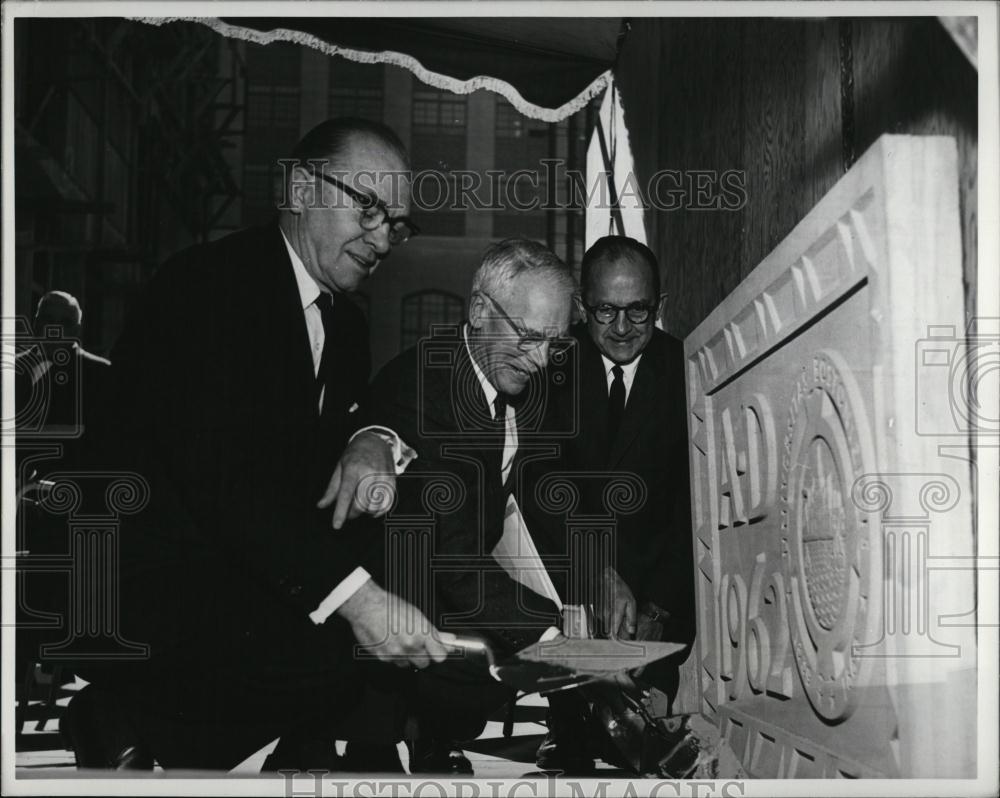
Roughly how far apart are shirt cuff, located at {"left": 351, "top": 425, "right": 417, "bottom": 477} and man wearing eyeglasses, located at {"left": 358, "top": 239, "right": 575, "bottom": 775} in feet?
0.06

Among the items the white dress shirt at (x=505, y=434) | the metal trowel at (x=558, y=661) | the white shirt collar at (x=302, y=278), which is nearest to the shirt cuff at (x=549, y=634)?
the metal trowel at (x=558, y=661)

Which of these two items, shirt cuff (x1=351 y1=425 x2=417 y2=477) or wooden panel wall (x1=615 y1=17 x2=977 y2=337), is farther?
shirt cuff (x1=351 y1=425 x2=417 y2=477)

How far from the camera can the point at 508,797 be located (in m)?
3.81

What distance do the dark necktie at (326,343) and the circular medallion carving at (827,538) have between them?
139 cm

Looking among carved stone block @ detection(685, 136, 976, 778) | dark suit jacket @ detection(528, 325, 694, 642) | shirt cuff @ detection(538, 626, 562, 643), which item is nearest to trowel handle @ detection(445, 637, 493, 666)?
shirt cuff @ detection(538, 626, 562, 643)

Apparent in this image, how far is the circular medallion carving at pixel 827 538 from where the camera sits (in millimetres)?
3393

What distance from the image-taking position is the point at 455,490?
3875 millimetres

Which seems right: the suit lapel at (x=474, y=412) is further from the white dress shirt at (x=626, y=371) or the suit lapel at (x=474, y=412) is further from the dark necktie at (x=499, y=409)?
the white dress shirt at (x=626, y=371)

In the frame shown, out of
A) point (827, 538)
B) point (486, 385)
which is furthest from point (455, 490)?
point (827, 538)

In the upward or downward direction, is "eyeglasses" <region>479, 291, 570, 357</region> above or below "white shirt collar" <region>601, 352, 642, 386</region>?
above

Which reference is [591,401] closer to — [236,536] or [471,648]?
[471,648]

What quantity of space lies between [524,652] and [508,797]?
0.43 m

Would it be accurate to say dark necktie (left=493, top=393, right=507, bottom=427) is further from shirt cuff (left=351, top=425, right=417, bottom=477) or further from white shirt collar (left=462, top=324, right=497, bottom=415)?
shirt cuff (left=351, top=425, right=417, bottom=477)

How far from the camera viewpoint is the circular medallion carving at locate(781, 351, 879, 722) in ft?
11.1
